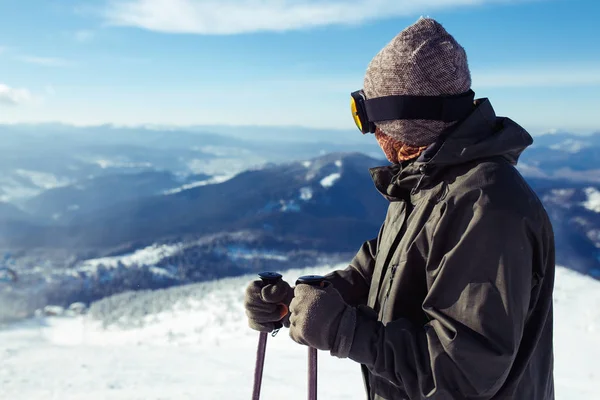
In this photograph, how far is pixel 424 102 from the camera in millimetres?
1749

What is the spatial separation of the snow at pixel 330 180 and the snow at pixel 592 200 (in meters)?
61.9

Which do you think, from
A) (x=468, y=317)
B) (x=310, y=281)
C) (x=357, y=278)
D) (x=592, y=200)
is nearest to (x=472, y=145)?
(x=468, y=317)

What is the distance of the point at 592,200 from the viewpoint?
363 ft

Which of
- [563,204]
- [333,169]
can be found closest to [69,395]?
[563,204]

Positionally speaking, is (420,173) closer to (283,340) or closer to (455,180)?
(455,180)

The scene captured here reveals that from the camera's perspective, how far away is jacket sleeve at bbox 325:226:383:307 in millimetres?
2414

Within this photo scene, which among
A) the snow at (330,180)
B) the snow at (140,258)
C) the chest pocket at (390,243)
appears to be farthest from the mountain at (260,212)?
the chest pocket at (390,243)

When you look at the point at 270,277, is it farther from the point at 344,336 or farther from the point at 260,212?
the point at 260,212

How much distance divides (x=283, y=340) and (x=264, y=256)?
80.5 metres

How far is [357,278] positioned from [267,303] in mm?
482

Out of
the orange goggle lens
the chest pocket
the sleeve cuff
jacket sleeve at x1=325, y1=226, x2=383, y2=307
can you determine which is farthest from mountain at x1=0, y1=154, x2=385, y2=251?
the sleeve cuff

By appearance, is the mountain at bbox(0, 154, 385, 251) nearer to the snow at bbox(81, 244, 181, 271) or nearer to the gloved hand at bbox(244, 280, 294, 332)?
the snow at bbox(81, 244, 181, 271)

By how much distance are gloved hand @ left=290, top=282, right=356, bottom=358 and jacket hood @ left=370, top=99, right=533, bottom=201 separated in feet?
1.76

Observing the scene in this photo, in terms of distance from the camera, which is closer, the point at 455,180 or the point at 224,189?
the point at 455,180
